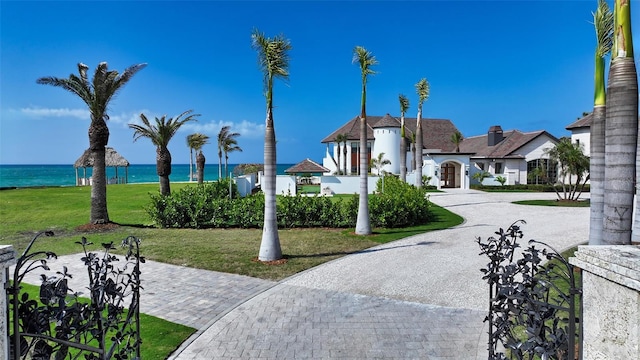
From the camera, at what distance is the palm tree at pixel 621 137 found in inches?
208

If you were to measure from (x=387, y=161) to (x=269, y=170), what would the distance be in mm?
36408

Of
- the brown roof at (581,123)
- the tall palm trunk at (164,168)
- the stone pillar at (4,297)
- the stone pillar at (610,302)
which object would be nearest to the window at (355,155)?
the brown roof at (581,123)

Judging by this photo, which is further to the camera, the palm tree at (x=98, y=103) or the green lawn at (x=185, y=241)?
the palm tree at (x=98, y=103)

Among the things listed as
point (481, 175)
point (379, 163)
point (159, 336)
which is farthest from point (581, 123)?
point (159, 336)

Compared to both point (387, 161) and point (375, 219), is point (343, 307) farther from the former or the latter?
point (387, 161)

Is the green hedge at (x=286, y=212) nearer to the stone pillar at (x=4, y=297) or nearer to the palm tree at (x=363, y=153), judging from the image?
the palm tree at (x=363, y=153)

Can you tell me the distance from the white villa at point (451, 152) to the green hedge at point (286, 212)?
47.4 feet

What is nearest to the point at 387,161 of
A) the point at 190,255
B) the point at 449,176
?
the point at 449,176

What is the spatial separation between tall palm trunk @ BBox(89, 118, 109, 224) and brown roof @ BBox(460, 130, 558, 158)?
117 feet

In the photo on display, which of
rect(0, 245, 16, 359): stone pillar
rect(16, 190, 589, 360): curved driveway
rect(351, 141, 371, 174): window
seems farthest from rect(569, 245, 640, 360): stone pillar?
rect(351, 141, 371, 174): window

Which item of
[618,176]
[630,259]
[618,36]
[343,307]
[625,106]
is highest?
[618,36]

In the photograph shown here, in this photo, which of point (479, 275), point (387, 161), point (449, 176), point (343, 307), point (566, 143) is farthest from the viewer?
point (387, 161)

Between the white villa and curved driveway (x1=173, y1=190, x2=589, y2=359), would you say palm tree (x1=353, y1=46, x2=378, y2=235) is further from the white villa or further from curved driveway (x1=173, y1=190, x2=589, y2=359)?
the white villa

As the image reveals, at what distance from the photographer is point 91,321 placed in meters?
3.07
